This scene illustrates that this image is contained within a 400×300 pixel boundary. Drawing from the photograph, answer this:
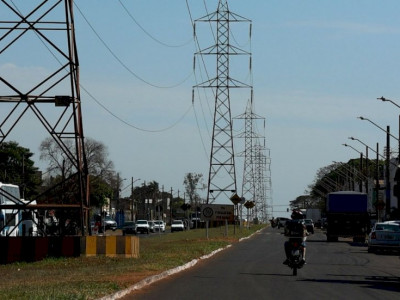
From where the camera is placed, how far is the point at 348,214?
68688mm

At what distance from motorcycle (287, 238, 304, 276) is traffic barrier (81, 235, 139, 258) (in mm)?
8948

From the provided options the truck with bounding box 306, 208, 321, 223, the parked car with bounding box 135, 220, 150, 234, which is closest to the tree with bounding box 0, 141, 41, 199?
the parked car with bounding box 135, 220, 150, 234

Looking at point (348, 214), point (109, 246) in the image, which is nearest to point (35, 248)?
point (109, 246)

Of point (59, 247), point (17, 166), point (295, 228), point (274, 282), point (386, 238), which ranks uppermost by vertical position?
point (17, 166)

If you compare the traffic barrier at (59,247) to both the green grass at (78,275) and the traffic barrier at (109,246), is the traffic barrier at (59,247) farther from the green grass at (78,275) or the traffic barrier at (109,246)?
the green grass at (78,275)

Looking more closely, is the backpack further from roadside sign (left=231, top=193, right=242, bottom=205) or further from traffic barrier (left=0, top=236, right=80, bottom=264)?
roadside sign (left=231, top=193, right=242, bottom=205)

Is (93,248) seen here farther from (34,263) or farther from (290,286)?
(290,286)

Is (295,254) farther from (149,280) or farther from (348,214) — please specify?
(348,214)

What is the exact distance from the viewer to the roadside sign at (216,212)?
6197cm

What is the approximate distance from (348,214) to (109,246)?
3526 cm

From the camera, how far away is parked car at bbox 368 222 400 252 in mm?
47875

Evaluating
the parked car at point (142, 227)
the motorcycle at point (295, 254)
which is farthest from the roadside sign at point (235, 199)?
the motorcycle at point (295, 254)

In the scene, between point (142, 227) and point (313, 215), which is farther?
point (313, 215)

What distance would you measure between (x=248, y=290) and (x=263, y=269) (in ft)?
29.9
